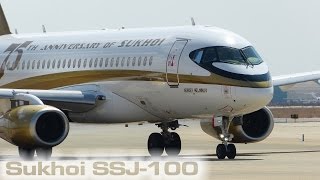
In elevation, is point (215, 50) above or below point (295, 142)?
above

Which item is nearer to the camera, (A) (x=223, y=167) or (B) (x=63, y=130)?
(A) (x=223, y=167)

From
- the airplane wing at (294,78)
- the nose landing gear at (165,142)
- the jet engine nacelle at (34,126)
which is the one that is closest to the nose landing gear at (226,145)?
the nose landing gear at (165,142)

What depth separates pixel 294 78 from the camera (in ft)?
146

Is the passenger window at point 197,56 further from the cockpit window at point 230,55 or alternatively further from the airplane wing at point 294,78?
the airplane wing at point 294,78

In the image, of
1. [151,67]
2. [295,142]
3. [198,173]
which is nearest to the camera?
[198,173]

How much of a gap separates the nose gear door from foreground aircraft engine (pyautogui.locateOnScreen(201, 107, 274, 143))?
11.8ft

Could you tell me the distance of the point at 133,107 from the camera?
3991 centimetres

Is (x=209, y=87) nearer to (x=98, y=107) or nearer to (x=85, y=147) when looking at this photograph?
(x=98, y=107)

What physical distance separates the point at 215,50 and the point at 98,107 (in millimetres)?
4817

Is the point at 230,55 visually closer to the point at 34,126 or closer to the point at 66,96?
the point at 66,96

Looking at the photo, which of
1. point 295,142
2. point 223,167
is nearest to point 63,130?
point 223,167

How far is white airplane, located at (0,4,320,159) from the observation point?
36.7 meters

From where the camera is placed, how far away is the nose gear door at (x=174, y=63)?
3819 cm

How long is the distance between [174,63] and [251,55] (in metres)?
2.37
